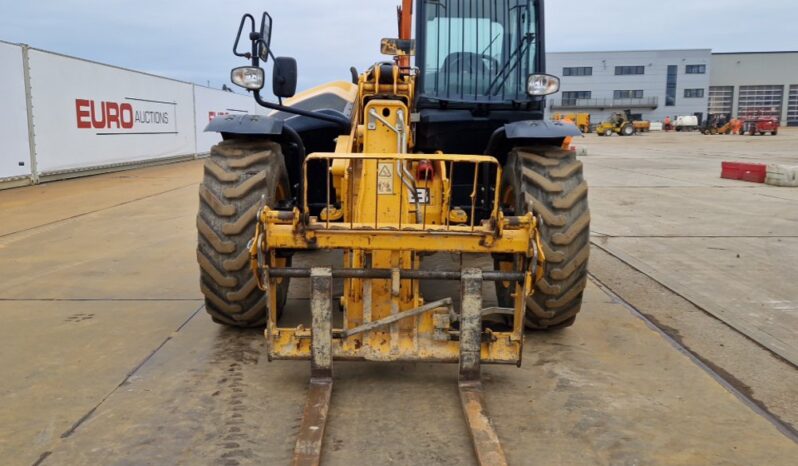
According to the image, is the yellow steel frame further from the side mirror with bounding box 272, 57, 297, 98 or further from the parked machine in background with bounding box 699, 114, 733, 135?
the parked machine in background with bounding box 699, 114, 733, 135

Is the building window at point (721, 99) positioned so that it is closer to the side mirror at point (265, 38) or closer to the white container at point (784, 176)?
the white container at point (784, 176)

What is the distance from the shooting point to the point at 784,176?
48.1ft

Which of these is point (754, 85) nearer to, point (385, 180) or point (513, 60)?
point (513, 60)

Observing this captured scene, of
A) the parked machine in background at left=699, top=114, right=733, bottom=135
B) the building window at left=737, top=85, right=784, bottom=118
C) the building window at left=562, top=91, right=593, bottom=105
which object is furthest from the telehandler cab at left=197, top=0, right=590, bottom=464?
the building window at left=737, top=85, right=784, bottom=118

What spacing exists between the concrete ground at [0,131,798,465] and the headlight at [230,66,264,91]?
1.68m

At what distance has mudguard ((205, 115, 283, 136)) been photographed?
14.0 feet

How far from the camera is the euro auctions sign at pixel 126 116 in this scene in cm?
1593

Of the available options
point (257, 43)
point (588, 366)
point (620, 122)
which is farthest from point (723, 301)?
point (620, 122)

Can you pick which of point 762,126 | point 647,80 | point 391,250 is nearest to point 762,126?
point 762,126

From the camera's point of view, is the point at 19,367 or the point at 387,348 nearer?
the point at 387,348

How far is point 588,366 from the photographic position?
4062mm

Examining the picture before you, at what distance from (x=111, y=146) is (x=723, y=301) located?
1592cm

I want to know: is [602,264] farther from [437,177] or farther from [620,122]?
[620,122]

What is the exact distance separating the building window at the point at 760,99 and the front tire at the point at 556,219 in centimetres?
9049
